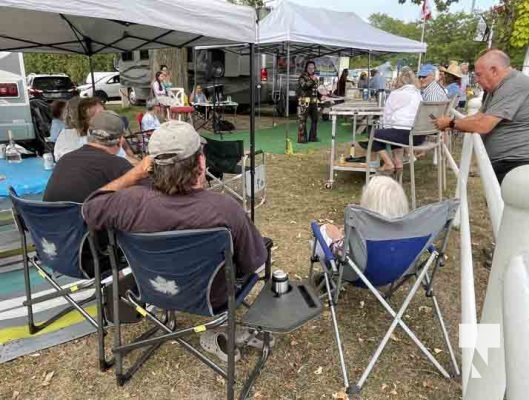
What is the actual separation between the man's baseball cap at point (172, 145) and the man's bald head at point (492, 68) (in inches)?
92.7

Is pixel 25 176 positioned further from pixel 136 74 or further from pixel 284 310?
pixel 136 74

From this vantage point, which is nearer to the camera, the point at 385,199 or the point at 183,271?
the point at 183,271

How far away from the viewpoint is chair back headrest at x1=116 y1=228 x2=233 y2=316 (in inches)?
63.0

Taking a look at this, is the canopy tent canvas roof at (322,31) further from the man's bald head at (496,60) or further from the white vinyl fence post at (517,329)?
the white vinyl fence post at (517,329)

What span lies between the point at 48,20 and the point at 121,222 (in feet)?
13.4

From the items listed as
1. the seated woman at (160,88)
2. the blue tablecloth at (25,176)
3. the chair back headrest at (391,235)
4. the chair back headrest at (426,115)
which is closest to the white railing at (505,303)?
the chair back headrest at (391,235)

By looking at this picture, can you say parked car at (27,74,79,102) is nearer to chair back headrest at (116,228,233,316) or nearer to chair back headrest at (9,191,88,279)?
chair back headrest at (9,191,88,279)

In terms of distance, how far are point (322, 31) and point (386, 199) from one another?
6813mm

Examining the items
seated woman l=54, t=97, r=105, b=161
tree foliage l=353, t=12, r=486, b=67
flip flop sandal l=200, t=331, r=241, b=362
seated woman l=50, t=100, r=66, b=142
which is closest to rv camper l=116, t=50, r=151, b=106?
seated woman l=50, t=100, r=66, b=142

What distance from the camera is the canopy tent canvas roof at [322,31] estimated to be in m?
7.82

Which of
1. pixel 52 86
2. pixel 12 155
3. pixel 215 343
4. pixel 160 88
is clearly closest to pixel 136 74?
pixel 52 86

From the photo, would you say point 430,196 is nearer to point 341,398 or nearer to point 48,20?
point 341,398

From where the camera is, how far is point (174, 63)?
10.2 metres

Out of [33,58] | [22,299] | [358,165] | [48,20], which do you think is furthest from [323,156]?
[33,58]
